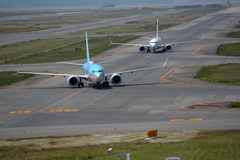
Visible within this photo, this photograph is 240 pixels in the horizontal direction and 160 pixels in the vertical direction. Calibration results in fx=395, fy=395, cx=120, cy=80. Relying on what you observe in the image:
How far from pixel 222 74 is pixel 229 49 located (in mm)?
35066

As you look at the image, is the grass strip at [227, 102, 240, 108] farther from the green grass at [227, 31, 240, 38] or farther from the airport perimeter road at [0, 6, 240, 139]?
the green grass at [227, 31, 240, 38]

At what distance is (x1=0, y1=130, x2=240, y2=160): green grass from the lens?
28.6 metres

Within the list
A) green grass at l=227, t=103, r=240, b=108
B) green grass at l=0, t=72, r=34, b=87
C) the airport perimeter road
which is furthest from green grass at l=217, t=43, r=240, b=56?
green grass at l=227, t=103, r=240, b=108

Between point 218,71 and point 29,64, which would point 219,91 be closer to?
point 218,71

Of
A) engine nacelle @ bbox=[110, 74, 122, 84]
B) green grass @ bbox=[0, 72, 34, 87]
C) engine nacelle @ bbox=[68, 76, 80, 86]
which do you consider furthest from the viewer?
green grass @ bbox=[0, 72, 34, 87]

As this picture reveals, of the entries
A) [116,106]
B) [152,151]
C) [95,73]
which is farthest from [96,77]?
[152,151]

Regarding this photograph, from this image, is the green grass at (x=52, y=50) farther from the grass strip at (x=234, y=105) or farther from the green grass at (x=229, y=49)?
the grass strip at (x=234, y=105)

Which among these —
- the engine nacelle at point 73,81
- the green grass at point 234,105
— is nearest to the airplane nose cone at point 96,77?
the engine nacelle at point 73,81

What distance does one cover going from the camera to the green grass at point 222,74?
65.8 m

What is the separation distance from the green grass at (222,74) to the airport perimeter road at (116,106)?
2.78 m

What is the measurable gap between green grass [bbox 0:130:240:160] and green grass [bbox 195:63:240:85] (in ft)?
95.8

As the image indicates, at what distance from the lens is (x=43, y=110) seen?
52.0 meters

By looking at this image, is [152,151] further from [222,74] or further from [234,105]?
[222,74]

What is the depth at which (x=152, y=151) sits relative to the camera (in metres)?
30.9
